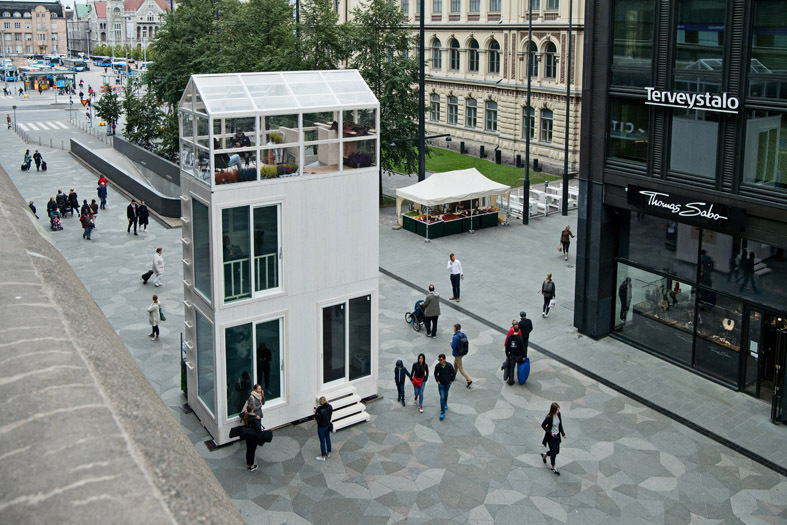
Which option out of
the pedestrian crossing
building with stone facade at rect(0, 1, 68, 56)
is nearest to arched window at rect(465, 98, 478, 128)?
the pedestrian crossing

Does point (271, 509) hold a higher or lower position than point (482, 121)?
lower

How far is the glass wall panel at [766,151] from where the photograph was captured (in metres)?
A: 17.1

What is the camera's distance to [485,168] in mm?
47438

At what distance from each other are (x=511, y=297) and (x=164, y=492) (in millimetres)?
24372

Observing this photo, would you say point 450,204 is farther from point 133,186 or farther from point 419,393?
point 419,393

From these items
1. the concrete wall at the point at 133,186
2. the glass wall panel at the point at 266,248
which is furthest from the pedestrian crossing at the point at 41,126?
the glass wall panel at the point at 266,248

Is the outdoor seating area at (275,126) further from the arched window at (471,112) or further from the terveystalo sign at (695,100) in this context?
the arched window at (471,112)

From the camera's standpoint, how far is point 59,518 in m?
1.53

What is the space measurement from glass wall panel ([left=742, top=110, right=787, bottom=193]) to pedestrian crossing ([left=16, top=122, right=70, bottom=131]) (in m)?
63.7

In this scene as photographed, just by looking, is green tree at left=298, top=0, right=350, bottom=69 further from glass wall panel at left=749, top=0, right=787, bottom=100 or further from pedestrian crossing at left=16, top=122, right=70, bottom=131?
pedestrian crossing at left=16, top=122, right=70, bottom=131

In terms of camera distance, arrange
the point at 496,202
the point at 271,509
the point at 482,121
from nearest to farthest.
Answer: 1. the point at 271,509
2. the point at 496,202
3. the point at 482,121

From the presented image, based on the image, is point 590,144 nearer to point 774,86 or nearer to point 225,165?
point 774,86

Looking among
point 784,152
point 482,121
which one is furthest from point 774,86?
point 482,121

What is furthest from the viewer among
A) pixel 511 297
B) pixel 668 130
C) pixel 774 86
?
pixel 511 297
